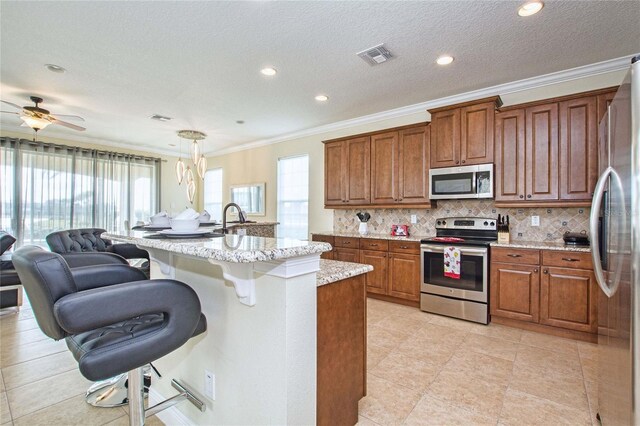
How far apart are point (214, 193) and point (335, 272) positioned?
6.91 metres

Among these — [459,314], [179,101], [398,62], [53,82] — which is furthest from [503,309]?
[53,82]

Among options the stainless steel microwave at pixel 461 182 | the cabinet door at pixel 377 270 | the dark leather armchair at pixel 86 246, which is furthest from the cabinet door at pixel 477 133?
the dark leather armchair at pixel 86 246

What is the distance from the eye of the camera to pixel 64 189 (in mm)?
5555

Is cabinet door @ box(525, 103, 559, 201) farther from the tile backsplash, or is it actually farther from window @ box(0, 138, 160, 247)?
window @ box(0, 138, 160, 247)

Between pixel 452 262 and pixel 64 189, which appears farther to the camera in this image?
pixel 64 189

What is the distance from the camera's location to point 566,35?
2.51 meters

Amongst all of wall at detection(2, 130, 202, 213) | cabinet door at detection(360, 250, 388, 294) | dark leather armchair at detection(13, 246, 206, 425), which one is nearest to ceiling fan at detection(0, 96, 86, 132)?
wall at detection(2, 130, 202, 213)

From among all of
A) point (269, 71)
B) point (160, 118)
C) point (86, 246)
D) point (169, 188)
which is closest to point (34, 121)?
point (160, 118)

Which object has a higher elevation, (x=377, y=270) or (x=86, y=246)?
(x=86, y=246)

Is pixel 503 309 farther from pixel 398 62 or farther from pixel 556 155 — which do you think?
pixel 398 62

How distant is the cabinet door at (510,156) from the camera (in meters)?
3.24

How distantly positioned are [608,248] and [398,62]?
7.75 feet

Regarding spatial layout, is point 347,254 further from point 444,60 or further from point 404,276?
→ point 444,60

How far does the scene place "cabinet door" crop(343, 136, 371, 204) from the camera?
4.46 m
